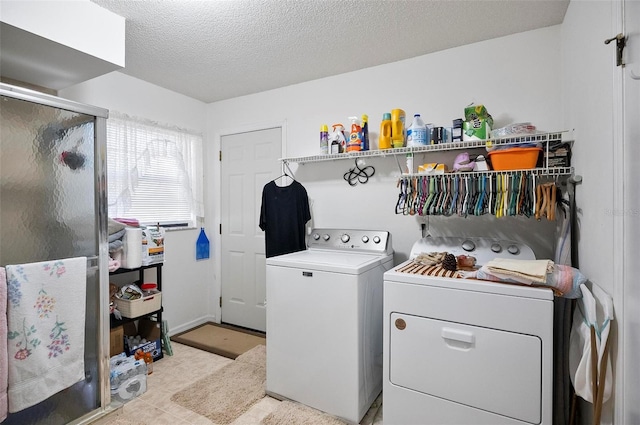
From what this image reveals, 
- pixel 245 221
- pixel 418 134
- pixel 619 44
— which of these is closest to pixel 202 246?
pixel 245 221

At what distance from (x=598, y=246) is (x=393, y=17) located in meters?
1.60

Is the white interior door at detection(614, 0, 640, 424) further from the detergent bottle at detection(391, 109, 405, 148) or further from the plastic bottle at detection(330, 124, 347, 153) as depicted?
the plastic bottle at detection(330, 124, 347, 153)

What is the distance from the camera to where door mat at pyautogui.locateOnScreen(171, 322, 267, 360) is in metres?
2.70

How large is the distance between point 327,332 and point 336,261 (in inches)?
16.3

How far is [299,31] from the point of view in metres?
2.02

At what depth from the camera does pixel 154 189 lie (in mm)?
2828

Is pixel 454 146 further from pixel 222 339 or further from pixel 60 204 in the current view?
pixel 222 339

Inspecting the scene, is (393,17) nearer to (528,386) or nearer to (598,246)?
(598,246)

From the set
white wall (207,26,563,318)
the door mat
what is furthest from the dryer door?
the door mat

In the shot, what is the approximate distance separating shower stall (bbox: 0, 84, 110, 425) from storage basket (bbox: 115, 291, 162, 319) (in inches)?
19.5

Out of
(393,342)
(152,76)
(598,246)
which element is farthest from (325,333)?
(152,76)

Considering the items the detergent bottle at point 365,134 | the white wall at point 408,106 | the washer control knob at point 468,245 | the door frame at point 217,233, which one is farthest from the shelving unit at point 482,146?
the door frame at point 217,233

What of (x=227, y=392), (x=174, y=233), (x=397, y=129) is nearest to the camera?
(x=227, y=392)

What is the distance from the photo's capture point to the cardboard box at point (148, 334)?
2455 millimetres
